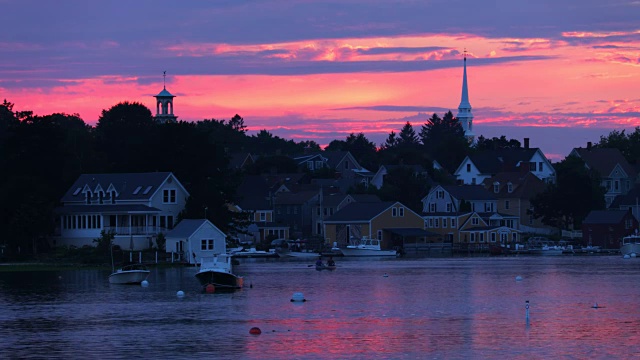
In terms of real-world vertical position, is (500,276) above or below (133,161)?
below

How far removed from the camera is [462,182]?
197 meters

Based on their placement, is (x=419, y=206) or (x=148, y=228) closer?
(x=148, y=228)

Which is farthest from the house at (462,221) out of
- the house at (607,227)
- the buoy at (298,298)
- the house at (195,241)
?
the buoy at (298,298)

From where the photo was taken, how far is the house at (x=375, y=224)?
153 metres

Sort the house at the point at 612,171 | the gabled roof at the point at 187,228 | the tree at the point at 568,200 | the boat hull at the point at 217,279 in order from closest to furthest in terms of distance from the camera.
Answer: the boat hull at the point at 217,279 → the gabled roof at the point at 187,228 → the tree at the point at 568,200 → the house at the point at 612,171

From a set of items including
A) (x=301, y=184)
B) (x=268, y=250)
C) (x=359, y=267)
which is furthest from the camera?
(x=301, y=184)

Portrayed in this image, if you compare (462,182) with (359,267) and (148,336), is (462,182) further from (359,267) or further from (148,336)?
(148,336)

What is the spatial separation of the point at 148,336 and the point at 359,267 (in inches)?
2597

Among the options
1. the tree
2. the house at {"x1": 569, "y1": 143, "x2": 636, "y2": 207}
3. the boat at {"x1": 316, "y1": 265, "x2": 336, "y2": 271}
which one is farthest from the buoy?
the house at {"x1": 569, "y1": 143, "x2": 636, "y2": 207}

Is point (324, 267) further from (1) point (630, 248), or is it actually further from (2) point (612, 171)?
(2) point (612, 171)

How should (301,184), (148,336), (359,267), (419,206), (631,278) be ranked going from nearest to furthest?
(148,336) < (631,278) < (359,267) < (419,206) < (301,184)

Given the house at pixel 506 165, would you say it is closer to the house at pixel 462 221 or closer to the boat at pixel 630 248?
the house at pixel 462 221

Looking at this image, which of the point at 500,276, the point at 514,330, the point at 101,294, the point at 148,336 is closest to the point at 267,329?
the point at 148,336

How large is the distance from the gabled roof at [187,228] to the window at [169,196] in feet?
28.2
